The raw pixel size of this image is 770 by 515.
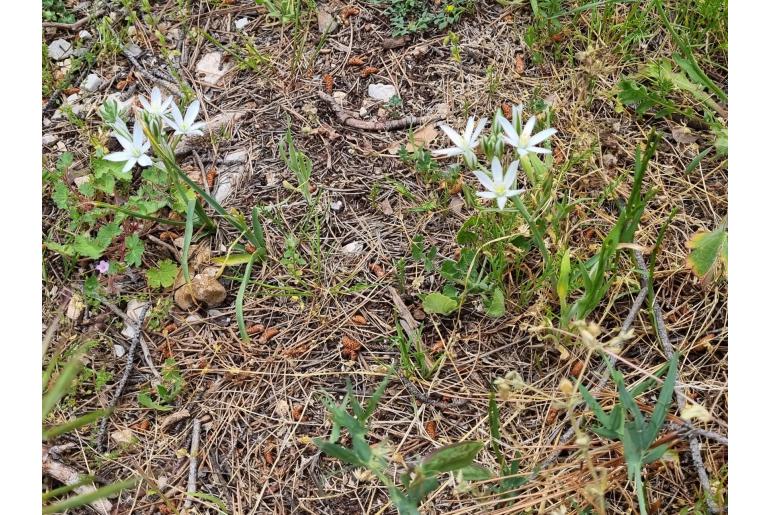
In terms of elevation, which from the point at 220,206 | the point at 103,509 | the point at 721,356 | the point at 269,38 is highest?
the point at 269,38

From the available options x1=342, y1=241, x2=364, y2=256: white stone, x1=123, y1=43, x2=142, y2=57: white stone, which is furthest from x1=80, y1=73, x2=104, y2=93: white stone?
x1=342, y1=241, x2=364, y2=256: white stone

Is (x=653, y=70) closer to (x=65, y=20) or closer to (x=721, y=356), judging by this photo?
(x=721, y=356)

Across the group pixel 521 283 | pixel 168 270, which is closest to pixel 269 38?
pixel 168 270

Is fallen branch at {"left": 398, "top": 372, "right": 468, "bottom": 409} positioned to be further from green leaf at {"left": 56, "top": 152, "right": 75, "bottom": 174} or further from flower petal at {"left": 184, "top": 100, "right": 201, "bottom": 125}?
green leaf at {"left": 56, "top": 152, "right": 75, "bottom": 174}

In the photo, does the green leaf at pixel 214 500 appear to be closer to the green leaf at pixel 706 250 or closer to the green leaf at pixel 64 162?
the green leaf at pixel 64 162

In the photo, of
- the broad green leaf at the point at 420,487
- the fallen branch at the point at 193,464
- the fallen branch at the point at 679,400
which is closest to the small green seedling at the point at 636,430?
the fallen branch at the point at 679,400
